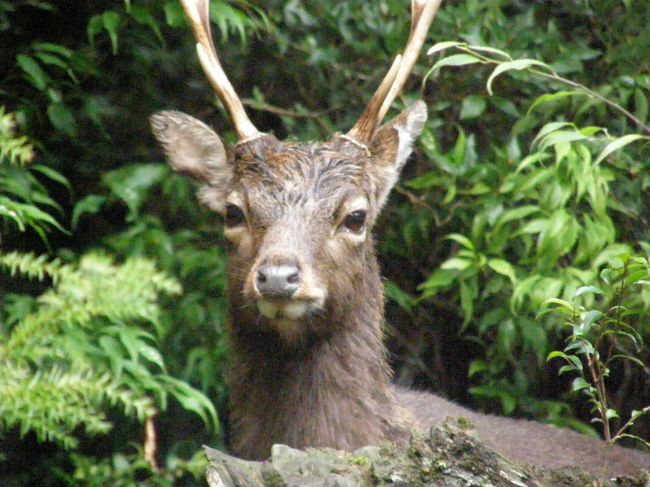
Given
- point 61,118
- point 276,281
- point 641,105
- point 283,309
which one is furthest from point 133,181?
point 641,105

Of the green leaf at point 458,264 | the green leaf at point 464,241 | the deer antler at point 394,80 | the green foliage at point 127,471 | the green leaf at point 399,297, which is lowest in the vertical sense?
the green foliage at point 127,471

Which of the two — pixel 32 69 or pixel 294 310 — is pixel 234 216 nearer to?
pixel 294 310

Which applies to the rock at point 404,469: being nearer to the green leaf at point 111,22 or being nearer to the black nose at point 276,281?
the black nose at point 276,281

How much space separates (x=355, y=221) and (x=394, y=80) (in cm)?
87

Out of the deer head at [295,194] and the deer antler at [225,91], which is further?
the deer antler at [225,91]

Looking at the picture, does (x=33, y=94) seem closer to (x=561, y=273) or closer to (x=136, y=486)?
(x=136, y=486)

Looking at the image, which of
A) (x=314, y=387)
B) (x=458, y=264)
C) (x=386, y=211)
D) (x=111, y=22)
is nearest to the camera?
(x=314, y=387)

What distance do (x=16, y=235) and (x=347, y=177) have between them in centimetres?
305

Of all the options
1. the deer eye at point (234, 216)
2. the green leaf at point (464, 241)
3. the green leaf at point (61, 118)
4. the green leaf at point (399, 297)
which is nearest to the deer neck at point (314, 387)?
the deer eye at point (234, 216)

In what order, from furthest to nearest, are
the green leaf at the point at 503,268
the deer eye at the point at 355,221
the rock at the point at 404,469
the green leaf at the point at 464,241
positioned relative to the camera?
the green leaf at the point at 464,241, the green leaf at the point at 503,268, the deer eye at the point at 355,221, the rock at the point at 404,469

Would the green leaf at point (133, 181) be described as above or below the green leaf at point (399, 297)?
above

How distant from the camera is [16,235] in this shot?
771 centimetres

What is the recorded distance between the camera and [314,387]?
530cm

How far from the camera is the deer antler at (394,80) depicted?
5843 millimetres
